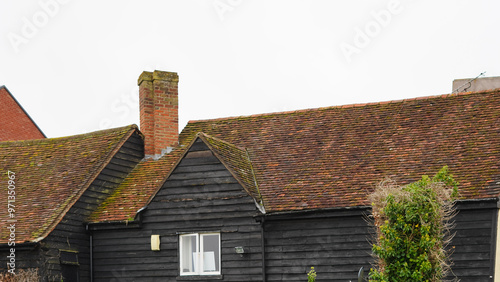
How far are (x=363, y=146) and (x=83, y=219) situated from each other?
8.61 metres

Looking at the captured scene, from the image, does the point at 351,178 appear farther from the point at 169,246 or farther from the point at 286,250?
the point at 169,246

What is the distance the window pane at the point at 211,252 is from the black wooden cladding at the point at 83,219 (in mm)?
3849

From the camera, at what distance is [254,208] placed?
20172 mm

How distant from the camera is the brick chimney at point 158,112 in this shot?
79.9 feet

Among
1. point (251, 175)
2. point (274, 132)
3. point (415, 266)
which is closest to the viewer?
point (415, 266)

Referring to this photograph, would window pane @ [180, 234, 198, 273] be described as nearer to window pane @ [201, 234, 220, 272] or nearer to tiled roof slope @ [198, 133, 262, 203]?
window pane @ [201, 234, 220, 272]

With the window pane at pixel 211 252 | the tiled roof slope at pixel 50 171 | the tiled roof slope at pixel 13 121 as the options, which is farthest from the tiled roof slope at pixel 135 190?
the tiled roof slope at pixel 13 121

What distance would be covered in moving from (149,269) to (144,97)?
619cm

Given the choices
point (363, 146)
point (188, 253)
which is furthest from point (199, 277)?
→ point (363, 146)

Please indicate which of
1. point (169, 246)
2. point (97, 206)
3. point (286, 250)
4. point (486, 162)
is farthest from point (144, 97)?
point (486, 162)

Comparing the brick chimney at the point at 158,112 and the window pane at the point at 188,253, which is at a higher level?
the brick chimney at the point at 158,112

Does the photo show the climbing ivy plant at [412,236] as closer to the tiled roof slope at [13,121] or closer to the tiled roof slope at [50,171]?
the tiled roof slope at [50,171]

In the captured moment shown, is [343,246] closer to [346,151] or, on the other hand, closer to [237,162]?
[346,151]

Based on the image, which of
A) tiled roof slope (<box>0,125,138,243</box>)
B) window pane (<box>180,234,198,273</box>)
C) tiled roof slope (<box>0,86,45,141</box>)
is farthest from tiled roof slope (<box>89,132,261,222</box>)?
tiled roof slope (<box>0,86,45,141</box>)
